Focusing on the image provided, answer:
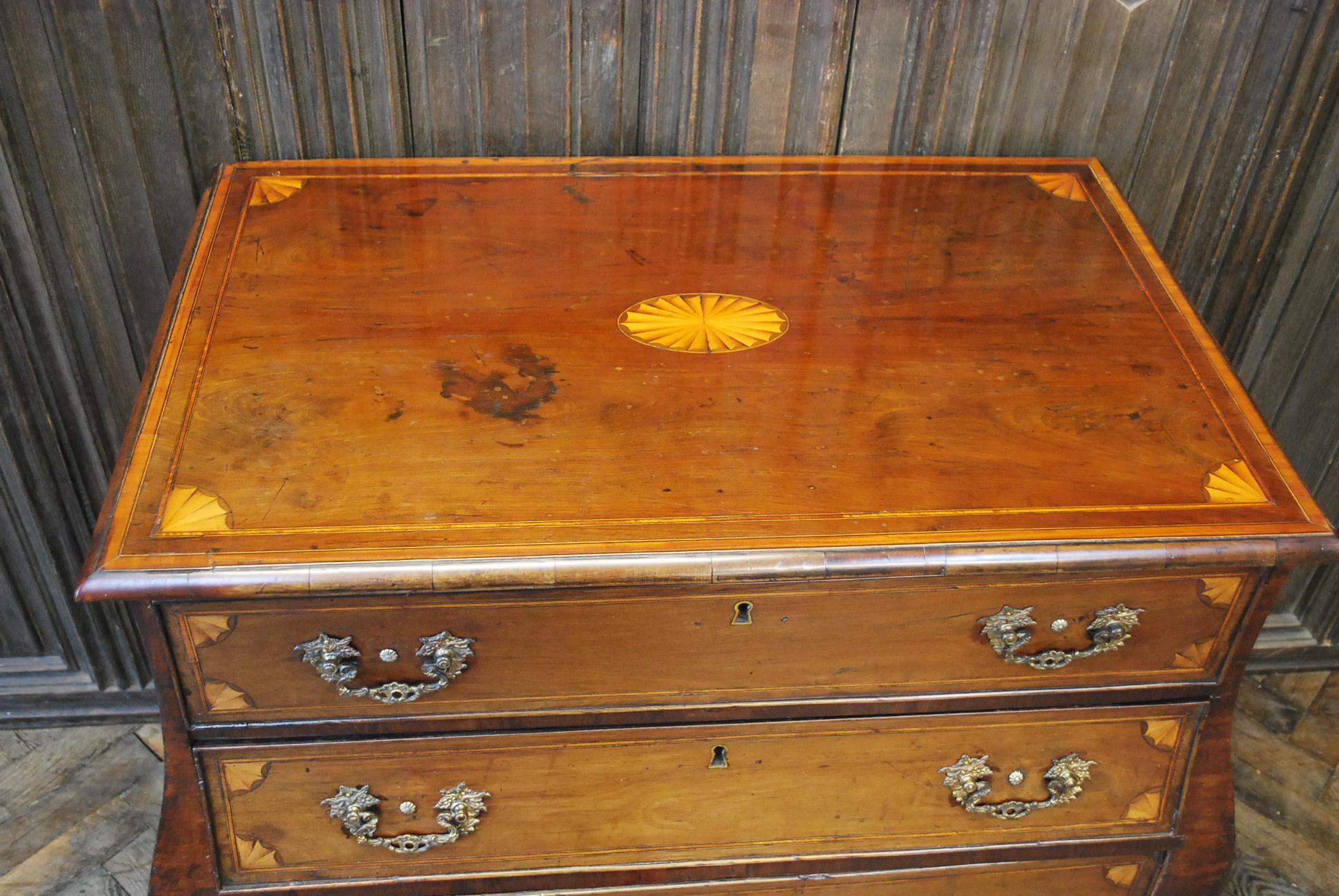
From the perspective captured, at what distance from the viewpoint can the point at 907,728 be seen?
1245mm

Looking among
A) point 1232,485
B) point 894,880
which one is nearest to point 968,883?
point 894,880

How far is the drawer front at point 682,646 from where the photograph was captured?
42.9 inches

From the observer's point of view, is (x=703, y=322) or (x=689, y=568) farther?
(x=703, y=322)

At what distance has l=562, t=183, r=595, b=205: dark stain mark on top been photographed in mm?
1479

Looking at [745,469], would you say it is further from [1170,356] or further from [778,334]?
[1170,356]

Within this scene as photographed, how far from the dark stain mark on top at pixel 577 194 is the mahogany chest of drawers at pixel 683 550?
3 centimetres

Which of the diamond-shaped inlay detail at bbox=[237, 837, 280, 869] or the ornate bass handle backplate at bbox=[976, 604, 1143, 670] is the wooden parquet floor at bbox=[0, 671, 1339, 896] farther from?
the ornate bass handle backplate at bbox=[976, 604, 1143, 670]

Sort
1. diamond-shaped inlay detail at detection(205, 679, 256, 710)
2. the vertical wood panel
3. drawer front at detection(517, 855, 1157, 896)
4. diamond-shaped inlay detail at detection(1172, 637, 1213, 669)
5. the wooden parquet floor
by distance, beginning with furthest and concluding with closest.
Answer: the wooden parquet floor < the vertical wood panel < drawer front at detection(517, 855, 1157, 896) < diamond-shaped inlay detail at detection(1172, 637, 1213, 669) < diamond-shaped inlay detail at detection(205, 679, 256, 710)

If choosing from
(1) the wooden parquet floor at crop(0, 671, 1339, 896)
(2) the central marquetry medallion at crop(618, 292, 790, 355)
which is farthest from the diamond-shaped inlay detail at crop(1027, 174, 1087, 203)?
(1) the wooden parquet floor at crop(0, 671, 1339, 896)

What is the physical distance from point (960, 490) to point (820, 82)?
0.75 meters

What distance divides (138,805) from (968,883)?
1.34 meters

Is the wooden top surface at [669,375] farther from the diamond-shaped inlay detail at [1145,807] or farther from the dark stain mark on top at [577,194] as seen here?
the diamond-shaped inlay detail at [1145,807]

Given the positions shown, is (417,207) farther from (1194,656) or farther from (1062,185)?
(1194,656)

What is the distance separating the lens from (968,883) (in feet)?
4.55
